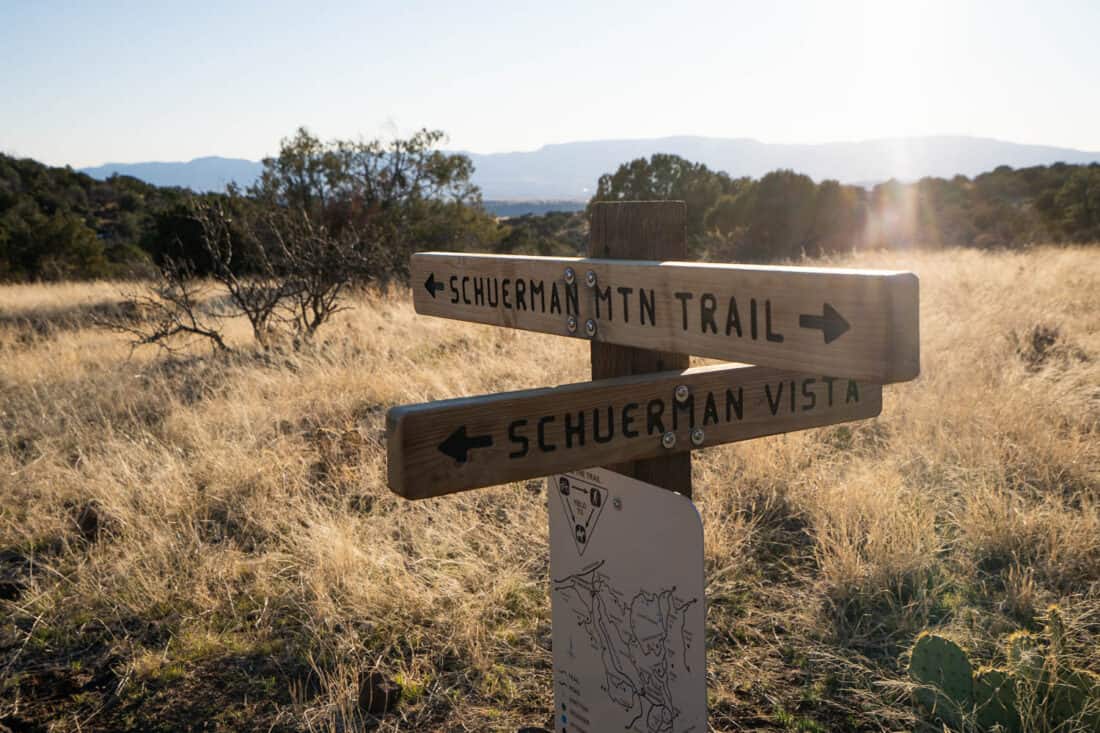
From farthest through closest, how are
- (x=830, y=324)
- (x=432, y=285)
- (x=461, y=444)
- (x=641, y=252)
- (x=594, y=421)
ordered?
(x=432, y=285), (x=641, y=252), (x=594, y=421), (x=461, y=444), (x=830, y=324)

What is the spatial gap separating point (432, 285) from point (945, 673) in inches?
71.6

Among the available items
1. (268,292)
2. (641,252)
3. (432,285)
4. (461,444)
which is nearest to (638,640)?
(461,444)

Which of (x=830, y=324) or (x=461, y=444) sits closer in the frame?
(x=830, y=324)

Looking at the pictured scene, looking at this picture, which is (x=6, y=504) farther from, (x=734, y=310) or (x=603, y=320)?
(x=734, y=310)

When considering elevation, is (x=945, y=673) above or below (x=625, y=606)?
below

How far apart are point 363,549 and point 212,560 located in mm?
620

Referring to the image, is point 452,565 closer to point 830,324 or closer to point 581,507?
point 581,507

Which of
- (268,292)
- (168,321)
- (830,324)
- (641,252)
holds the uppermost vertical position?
(641,252)

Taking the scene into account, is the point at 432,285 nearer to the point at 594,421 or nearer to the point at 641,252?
the point at 641,252

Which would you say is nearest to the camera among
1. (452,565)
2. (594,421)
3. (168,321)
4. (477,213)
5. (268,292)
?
(594,421)

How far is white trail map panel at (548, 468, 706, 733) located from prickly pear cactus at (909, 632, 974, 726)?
1.10 meters

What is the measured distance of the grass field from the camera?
2.89 m

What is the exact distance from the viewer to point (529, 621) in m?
3.32

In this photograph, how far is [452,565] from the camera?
367 cm
